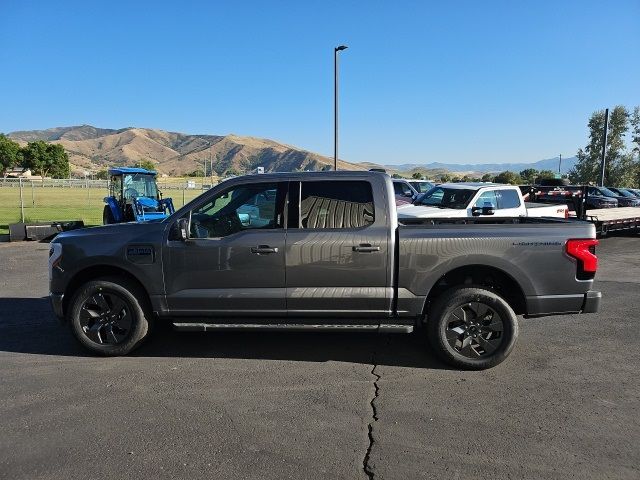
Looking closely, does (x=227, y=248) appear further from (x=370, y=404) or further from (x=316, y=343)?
(x=370, y=404)

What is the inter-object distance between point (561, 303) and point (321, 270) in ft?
7.65

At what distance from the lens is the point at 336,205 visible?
495 cm

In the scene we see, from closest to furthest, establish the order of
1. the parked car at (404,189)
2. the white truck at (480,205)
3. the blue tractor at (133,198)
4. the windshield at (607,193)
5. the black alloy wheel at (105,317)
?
the black alloy wheel at (105,317) → the white truck at (480,205) → the blue tractor at (133,198) → the parked car at (404,189) → the windshield at (607,193)

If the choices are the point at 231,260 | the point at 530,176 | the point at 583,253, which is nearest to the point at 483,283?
the point at 583,253

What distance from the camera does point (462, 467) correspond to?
3180 mm

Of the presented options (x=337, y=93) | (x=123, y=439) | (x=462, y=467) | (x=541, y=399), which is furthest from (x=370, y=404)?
(x=337, y=93)

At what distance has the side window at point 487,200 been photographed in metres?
12.2

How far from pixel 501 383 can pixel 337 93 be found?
18.6 metres

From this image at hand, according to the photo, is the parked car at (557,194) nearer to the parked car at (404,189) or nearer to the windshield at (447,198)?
the windshield at (447,198)

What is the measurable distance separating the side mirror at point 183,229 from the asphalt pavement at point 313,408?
127cm

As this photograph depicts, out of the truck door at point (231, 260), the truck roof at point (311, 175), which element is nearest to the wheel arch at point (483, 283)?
the truck roof at point (311, 175)

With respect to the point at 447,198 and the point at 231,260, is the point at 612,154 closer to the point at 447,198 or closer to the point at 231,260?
the point at 447,198

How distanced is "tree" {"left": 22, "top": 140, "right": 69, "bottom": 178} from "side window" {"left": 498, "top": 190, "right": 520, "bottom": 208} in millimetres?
105589

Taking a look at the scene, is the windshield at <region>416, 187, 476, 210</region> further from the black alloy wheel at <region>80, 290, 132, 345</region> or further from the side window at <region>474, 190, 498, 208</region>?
the black alloy wheel at <region>80, 290, 132, 345</region>
